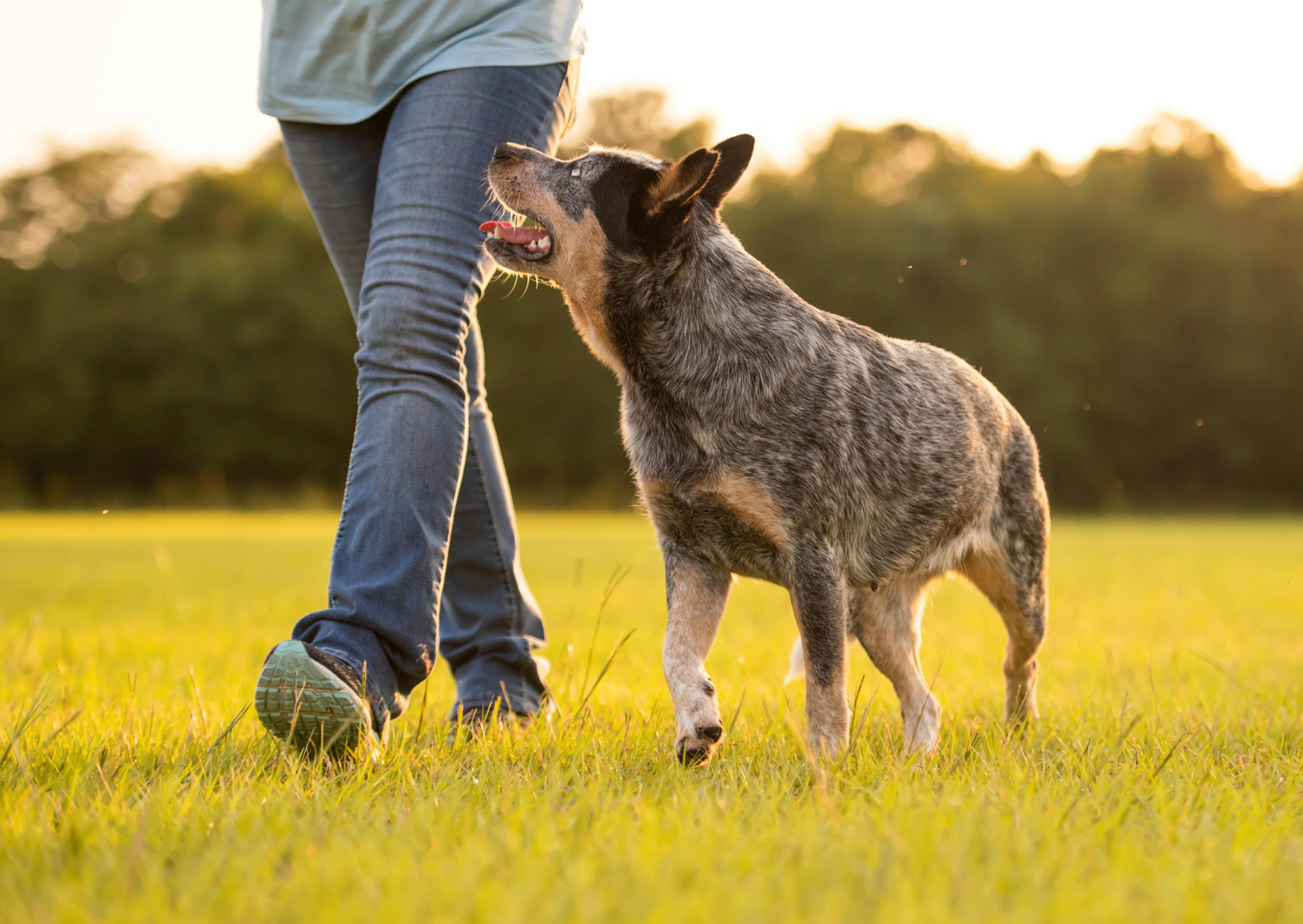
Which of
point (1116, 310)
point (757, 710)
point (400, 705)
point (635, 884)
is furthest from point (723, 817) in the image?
point (1116, 310)

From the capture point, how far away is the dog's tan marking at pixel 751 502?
287 centimetres

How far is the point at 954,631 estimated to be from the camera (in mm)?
6285

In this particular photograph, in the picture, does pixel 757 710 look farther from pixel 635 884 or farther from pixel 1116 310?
pixel 1116 310

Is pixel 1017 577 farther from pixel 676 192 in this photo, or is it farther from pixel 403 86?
pixel 403 86

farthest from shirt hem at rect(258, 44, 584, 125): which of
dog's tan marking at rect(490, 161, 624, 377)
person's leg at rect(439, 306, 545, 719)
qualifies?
person's leg at rect(439, 306, 545, 719)

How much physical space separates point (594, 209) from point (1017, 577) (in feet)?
6.35

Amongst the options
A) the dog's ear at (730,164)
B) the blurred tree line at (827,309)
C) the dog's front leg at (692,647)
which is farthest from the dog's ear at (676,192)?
the blurred tree line at (827,309)

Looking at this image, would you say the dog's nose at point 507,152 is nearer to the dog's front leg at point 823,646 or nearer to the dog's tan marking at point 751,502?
the dog's tan marking at point 751,502

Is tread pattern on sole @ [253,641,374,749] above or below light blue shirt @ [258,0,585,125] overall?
below

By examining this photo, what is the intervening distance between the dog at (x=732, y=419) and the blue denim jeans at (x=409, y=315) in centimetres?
15

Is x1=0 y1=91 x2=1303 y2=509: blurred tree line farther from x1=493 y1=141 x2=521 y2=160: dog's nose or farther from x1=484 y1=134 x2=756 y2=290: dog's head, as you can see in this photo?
x1=493 y1=141 x2=521 y2=160: dog's nose

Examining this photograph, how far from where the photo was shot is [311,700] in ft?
7.78

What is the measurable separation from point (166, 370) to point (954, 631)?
31.9 m

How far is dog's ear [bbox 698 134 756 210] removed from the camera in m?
3.21
